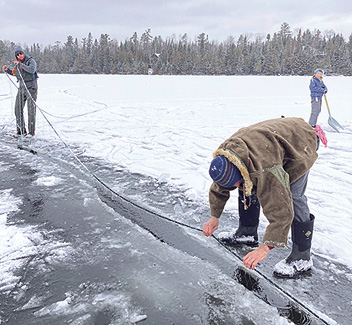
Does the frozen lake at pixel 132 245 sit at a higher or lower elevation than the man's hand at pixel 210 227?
lower

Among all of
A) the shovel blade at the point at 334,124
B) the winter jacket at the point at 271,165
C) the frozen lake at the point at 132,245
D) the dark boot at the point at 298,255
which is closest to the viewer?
the winter jacket at the point at 271,165

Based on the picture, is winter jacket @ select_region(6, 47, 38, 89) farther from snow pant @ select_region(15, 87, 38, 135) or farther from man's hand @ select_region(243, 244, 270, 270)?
man's hand @ select_region(243, 244, 270, 270)

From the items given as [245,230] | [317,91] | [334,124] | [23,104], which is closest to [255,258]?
[245,230]

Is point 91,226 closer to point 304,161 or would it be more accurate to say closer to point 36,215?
point 36,215

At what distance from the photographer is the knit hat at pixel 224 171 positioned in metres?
2.10

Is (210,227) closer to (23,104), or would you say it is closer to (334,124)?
(23,104)

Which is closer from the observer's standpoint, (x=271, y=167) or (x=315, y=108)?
(x=271, y=167)

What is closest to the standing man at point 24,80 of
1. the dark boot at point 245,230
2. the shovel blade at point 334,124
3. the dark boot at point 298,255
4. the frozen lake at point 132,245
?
the frozen lake at point 132,245

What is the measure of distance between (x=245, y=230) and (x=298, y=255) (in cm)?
58

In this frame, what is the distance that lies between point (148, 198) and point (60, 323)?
2.29 metres

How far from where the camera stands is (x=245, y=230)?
3.12 meters

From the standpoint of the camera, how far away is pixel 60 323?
6.92ft

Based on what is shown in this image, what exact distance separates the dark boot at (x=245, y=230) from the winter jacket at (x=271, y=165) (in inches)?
33.7

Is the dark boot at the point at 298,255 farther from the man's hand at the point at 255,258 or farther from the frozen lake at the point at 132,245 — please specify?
the man's hand at the point at 255,258
